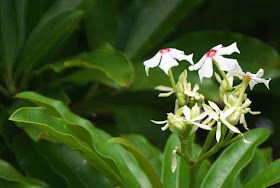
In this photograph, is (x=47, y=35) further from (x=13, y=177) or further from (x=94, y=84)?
(x=13, y=177)

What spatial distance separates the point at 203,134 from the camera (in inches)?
70.6

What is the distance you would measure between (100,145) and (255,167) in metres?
0.43

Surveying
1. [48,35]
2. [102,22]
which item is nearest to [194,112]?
[48,35]

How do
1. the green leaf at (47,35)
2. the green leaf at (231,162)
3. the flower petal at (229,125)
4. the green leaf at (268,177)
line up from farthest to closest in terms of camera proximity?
the green leaf at (47,35)
the green leaf at (231,162)
the green leaf at (268,177)
the flower petal at (229,125)

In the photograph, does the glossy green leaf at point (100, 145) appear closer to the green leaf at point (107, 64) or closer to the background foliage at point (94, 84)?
the background foliage at point (94, 84)

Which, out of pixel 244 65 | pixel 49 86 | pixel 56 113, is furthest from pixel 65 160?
pixel 244 65

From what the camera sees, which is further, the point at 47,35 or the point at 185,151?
the point at 47,35

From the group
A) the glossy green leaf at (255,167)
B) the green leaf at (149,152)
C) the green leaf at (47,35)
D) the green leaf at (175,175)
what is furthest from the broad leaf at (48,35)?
the glossy green leaf at (255,167)

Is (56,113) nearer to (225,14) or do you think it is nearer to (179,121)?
(179,121)

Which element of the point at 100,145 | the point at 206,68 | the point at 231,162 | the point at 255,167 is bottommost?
the point at 255,167

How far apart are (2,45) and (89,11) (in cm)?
34

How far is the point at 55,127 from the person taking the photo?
3.42 ft

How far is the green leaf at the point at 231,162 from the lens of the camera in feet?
3.71

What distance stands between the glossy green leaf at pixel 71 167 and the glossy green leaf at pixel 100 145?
3.6 inches
